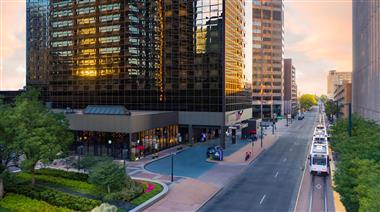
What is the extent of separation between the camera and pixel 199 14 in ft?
236

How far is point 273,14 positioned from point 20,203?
162m

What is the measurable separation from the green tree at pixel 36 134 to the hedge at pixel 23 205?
310 centimetres

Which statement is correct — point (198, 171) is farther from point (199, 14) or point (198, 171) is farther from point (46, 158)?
point (199, 14)

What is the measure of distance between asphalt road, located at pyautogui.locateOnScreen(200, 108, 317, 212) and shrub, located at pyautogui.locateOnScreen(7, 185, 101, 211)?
10.5 m

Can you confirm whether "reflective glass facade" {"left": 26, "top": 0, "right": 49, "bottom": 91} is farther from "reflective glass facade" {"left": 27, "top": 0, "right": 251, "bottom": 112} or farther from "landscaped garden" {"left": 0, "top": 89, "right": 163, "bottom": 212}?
"landscaped garden" {"left": 0, "top": 89, "right": 163, "bottom": 212}

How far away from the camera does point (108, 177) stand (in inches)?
1297

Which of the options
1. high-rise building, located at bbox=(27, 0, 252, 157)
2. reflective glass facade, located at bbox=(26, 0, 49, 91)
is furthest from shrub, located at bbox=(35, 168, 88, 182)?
reflective glass facade, located at bbox=(26, 0, 49, 91)

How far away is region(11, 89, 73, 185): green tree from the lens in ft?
111

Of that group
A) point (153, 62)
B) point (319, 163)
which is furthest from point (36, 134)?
point (153, 62)

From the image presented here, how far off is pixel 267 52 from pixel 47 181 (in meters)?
148

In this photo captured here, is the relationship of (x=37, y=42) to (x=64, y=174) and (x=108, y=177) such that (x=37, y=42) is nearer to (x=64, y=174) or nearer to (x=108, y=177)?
(x=64, y=174)

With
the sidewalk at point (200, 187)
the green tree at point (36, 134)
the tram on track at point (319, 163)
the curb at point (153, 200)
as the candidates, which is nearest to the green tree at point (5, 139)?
the green tree at point (36, 134)

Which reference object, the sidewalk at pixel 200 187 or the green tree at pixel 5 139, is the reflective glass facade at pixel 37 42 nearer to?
the green tree at pixel 5 139

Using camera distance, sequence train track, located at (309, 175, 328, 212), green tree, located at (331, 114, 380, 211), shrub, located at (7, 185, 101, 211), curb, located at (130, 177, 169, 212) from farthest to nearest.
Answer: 1. train track, located at (309, 175, 328, 212)
2. curb, located at (130, 177, 169, 212)
3. shrub, located at (7, 185, 101, 211)
4. green tree, located at (331, 114, 380, 211)
